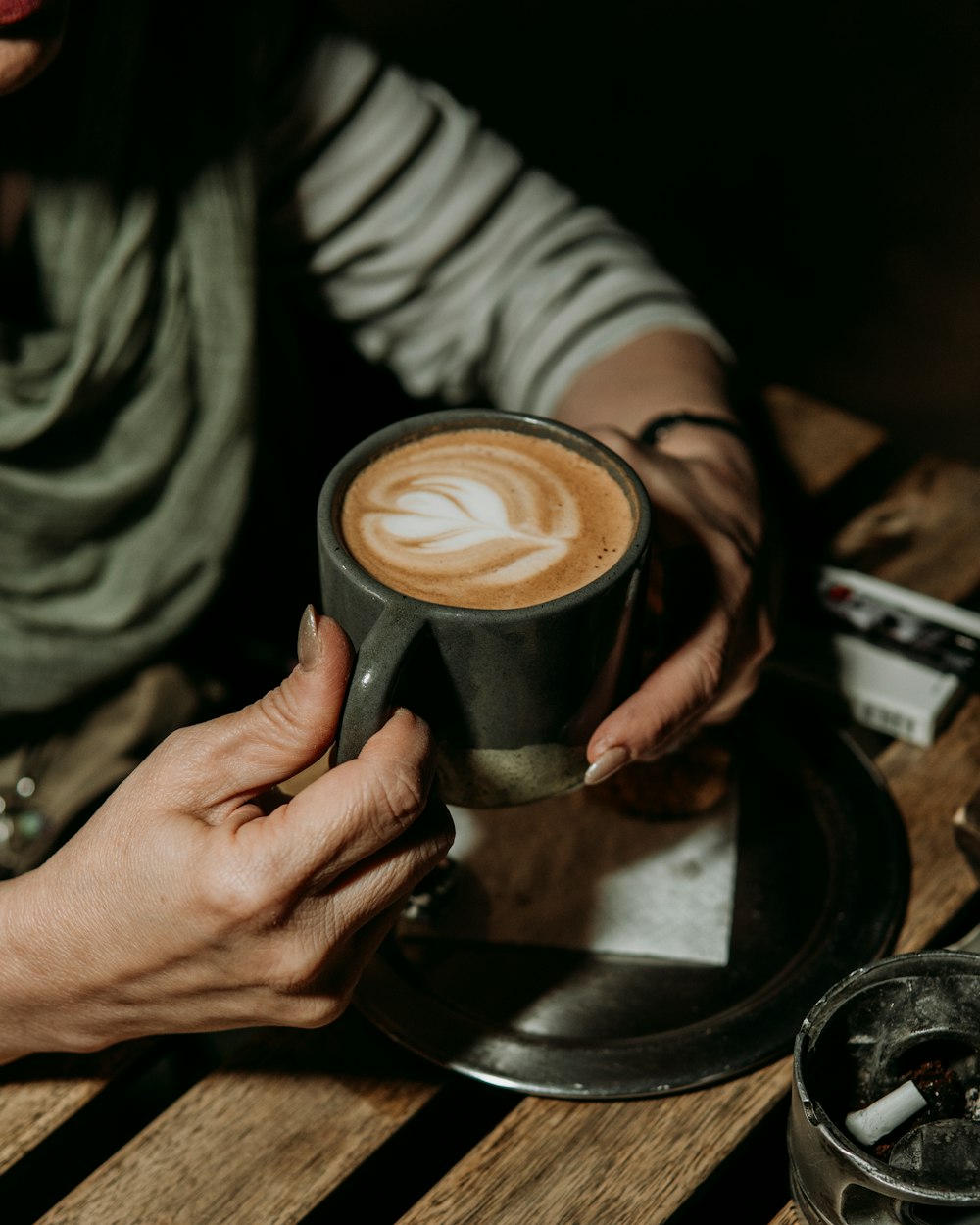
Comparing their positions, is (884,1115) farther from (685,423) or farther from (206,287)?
(206,287)

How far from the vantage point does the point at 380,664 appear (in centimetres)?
55

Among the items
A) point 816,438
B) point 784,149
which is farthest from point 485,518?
point 784,149

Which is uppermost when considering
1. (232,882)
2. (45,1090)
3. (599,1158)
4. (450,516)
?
(450,516)

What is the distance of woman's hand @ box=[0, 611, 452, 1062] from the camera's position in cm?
57

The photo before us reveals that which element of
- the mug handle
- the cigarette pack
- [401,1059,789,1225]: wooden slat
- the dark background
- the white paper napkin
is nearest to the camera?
the mug handle

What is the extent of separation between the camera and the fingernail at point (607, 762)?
67 centimetres

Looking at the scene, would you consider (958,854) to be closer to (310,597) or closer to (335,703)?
(335,703)

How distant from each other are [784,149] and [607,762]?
9.36 ft

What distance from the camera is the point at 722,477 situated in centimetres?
93

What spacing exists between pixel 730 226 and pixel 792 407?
6.49 feet

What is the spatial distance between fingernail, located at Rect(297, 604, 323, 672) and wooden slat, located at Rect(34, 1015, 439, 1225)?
29cm

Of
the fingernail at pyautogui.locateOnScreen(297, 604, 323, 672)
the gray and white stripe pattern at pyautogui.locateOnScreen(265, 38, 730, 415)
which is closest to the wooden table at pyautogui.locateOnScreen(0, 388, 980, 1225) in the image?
the fingernail at pyautogui.locateOnScreen(297, 604, 323, 672)

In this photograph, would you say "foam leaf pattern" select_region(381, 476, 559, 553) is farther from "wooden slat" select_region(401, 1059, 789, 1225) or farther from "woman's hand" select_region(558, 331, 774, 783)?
"wooden slat" select_region(401, 1059, 789, 1225)

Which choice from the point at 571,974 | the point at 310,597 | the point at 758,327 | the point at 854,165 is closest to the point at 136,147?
the point at 310,597
